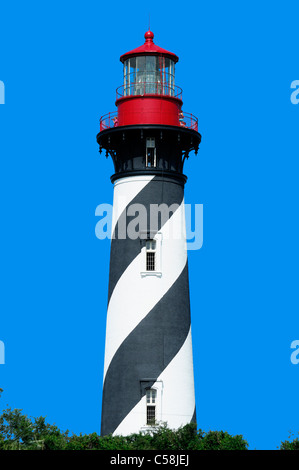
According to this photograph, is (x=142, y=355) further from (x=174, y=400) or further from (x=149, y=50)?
(x=149, y=50)

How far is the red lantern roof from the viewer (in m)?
48.6

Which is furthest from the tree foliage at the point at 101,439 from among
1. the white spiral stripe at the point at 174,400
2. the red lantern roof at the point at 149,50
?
the red lantern roof at the point at 149,50

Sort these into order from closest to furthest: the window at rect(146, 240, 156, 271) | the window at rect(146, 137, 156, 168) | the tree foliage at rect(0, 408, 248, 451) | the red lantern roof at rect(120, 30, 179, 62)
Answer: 1. the tree foliage at rect(0, 408, 248, 451)
2. the window at rect(146, 240, 156, 271)
3. the window at rect(146, 137, 156, 168)
4. the red lantern roof at rect(120, 30, 179, 62)

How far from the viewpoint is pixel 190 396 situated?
47.2 m

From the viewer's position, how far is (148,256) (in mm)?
47438

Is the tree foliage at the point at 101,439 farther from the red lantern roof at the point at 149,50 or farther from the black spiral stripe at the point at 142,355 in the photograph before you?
the red lantern roof at the point at 149,50

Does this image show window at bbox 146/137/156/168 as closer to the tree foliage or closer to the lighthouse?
the lighthouse

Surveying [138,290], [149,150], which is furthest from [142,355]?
[149,150]

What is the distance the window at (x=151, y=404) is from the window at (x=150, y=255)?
15.0 feet

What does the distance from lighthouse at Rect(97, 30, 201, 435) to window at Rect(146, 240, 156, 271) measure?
0.04m

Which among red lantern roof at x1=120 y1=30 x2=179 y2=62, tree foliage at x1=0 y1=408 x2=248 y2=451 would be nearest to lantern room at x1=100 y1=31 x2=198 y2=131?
red lantern roof at x1=120 y1=30 x2=179 y2=62

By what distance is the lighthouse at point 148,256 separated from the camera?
4647 cm
